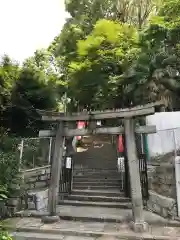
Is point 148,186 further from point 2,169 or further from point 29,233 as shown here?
point 2,169

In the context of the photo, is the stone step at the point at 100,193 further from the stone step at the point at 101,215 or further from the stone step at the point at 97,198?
the stone step at the point at 101,215

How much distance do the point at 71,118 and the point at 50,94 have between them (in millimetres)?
6421

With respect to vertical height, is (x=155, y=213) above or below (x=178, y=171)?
below

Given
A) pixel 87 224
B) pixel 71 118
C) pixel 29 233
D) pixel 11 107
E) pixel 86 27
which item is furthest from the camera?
pixel 86 27

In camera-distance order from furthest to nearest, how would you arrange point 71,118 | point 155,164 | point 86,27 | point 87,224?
point 86,27 < point 155,164 < point 71,118 < point 87,224

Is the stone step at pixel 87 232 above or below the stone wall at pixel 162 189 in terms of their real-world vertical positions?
below

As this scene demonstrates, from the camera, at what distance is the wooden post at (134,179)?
730 centimetres

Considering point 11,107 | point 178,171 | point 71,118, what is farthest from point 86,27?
point 178,171

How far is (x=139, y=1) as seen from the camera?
1897 centimetres

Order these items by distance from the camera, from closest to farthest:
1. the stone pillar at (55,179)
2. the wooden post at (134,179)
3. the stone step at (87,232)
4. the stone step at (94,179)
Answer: the stone step at (87,232) < the wooden post at (134,179) < the stone pillar at (55,179) < the stone step at (94,179)

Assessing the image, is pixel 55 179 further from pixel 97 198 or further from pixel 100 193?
pixel 100 193

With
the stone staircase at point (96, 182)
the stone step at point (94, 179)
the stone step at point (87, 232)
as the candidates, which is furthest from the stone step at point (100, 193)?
the stone step at point (87, 232)

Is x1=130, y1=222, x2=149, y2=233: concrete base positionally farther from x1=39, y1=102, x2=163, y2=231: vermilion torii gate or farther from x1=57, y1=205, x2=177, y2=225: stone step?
x1=57, y1=205, x2=177, y2=225: stone step

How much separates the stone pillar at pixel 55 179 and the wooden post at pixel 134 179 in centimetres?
214
